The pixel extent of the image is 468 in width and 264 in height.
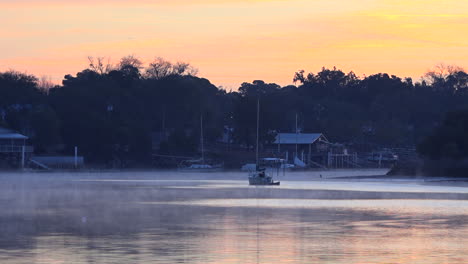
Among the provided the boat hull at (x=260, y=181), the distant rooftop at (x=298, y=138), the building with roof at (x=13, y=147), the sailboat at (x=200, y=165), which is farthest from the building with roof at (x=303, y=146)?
the boat hull at (x=260, y=181)

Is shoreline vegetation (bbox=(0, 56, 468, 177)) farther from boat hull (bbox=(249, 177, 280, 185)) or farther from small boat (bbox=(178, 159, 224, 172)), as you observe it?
boat hull (bbox=(249, 177, 280, 185))

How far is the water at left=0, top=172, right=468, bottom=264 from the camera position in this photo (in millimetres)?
30875

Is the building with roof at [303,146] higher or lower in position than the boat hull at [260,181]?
higher

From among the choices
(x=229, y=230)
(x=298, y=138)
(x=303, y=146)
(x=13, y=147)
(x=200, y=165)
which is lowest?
(x=229, y=230)

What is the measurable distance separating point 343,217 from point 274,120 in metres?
110

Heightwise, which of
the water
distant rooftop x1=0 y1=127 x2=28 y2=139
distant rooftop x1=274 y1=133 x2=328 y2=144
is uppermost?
distant rooftop x1=274 y1=133 x2=328 y2=144

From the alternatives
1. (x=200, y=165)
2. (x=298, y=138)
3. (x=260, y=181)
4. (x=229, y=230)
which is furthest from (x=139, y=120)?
(x=229, y=230)

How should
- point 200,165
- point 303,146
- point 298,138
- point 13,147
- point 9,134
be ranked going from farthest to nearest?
point 303,146 < point 298,138 < point 200,165 < point 9,134 < point 13,147

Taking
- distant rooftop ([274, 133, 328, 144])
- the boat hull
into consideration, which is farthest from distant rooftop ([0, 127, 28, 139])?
distant rooftop ([274, 133, 328, 144])

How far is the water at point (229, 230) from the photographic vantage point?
101 feet

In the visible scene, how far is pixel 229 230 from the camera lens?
128 feet

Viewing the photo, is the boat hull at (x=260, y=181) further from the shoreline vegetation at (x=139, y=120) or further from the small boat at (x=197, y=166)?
the small boat at (x=197, y=166)

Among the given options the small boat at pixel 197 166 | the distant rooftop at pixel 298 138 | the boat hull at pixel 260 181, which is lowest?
the boat hull at pixel 260 181

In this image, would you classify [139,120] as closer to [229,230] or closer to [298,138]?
[298,138]
